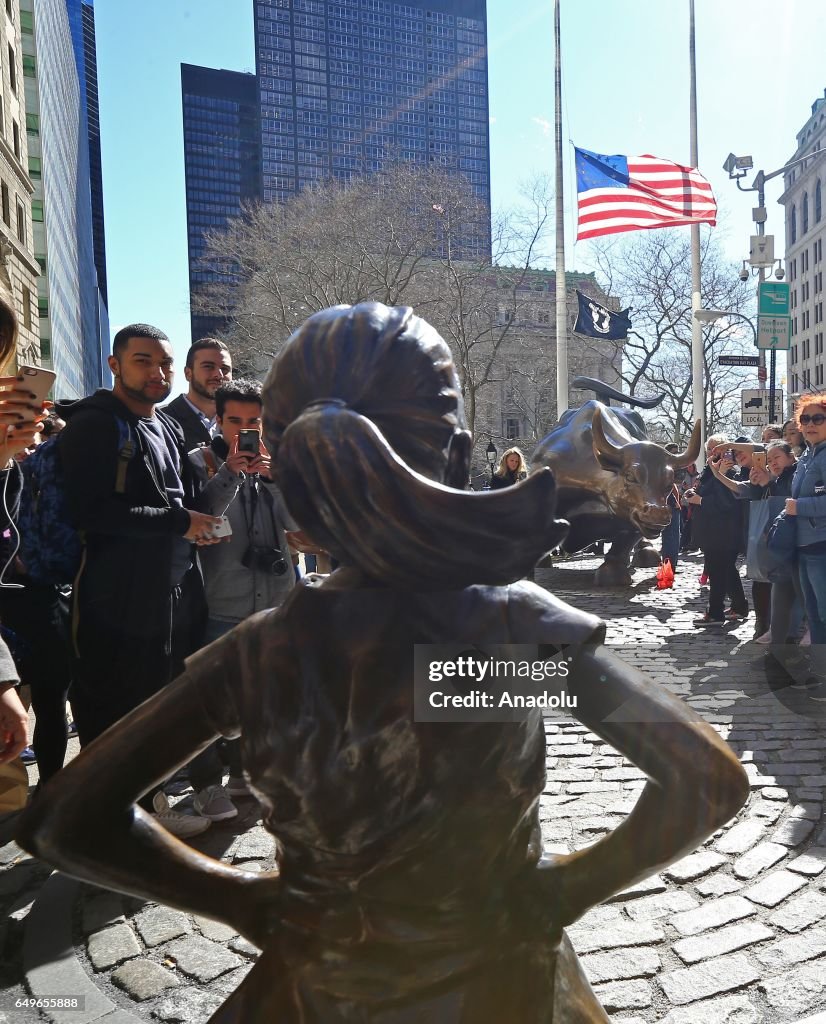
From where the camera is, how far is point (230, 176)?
71812mm

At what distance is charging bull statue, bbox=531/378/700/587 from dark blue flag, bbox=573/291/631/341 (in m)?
7.20

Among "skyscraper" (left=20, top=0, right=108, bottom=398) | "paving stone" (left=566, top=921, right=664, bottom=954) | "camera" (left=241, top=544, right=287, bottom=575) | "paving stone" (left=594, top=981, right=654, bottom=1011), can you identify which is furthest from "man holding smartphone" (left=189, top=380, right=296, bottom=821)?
"skyscraper" (left=20, top=0, right=108, bottom=398)

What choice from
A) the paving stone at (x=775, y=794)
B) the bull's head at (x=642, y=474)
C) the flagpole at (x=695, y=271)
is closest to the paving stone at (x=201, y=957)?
the paving stone at (x=775, y=794)

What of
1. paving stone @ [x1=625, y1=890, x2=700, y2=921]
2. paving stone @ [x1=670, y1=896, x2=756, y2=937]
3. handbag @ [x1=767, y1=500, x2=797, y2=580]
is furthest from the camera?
handbag @ [x1=767, y1=500, x2=797, y2=580]

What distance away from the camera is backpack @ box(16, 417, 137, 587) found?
377cm


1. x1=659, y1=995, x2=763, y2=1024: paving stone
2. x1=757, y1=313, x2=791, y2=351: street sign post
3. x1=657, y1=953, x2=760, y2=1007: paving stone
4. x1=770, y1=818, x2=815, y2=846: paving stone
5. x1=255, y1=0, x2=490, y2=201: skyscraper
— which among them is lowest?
x1=770, y1=818, x2=815, y2=846: paving stone

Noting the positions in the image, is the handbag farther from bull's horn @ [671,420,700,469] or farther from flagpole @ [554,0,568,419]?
flagpole @ [554,0,568,419]

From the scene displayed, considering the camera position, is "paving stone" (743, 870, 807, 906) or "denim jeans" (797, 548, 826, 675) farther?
"denim jeans" (797, 548, 826, 675)

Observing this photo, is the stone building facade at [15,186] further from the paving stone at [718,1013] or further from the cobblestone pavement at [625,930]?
the paving stone at [718,1013]

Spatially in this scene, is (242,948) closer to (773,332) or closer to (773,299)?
(773,332)

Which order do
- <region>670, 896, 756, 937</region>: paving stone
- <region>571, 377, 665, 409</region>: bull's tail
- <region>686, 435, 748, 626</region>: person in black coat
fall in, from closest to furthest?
1. <region>670, 896, 756, 937</region>: paving stone
2. <region>686, 435, 748, 626</region>: person in black coat
3. <region>571, 377, 665, 409</region>: bull's tail

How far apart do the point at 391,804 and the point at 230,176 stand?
7815cm

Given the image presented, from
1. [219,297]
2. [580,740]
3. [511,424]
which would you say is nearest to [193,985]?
[580,740]

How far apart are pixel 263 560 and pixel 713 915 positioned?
2494mm
